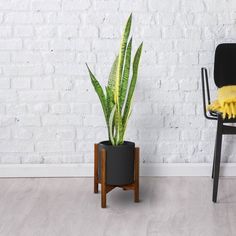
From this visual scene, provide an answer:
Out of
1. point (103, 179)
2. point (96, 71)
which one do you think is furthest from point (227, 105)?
point (96, 71)

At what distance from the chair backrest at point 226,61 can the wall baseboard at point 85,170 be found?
1.60 ft

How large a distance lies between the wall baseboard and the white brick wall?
4cm

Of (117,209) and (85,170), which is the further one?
(85,170)

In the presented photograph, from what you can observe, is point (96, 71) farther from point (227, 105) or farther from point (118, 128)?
point (227, 105)

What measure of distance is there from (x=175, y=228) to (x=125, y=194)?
0.53m

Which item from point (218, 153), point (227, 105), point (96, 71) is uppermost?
point (96, 71)

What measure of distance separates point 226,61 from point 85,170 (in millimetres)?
952

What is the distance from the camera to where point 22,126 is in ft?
9.36

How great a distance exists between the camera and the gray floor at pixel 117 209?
2049 mm

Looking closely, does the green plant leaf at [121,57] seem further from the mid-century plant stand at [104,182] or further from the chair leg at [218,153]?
the chair leg at [218,153]

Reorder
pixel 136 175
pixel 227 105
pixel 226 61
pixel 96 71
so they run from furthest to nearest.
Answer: pixel 96 71
pixel 226 61
pixel 136 175
pixel 227 105

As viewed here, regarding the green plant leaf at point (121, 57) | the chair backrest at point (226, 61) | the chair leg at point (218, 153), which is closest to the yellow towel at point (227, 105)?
the chair leg at point (218, 153)

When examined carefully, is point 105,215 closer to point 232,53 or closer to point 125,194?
point 125,194

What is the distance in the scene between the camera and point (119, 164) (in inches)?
93.4
